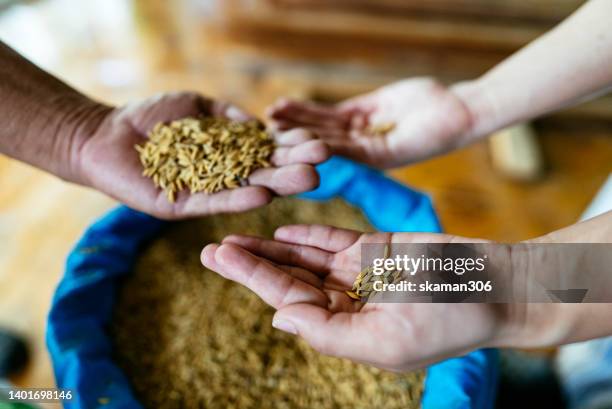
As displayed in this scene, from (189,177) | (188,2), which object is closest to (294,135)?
(189,177)

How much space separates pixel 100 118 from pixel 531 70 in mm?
1012

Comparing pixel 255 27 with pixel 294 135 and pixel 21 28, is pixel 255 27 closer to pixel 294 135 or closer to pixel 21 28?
pixel 21 28

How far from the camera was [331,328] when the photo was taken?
2.35 ft

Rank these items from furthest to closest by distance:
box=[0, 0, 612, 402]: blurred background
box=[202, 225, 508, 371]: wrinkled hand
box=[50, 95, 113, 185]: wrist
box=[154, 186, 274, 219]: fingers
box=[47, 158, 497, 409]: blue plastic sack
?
box=[0, 0, 612, 402]: blurred background → box=[50, 95, 113, 185]: wrist → box=[154, 186, 274, 219]: fingers → box=[47, 158, 497, 409]: blue plastic sack → box=[202, 225, 508, 371]: wrinkled hand

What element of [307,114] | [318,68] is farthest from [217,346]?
[318,68]

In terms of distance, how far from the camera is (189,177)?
3.32 ft

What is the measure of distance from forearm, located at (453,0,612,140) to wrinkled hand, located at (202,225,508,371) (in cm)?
52

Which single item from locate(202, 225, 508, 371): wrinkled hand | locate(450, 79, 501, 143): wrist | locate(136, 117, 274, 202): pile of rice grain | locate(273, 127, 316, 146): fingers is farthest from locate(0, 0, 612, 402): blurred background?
locate(202, 225, 508, 371): wrinkled hand

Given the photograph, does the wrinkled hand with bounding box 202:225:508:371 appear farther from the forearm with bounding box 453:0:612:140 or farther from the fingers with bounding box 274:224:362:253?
the forearm with bounding box 453:0:612:140

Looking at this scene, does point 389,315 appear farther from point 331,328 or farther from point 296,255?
point 296,255

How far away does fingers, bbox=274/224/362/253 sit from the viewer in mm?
901

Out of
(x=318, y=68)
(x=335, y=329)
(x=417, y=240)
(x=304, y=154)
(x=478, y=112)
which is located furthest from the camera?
(x=318, y=68)

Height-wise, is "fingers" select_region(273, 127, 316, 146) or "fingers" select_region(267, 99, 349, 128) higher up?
"fingers" select_region(267, 99, 349, 128)

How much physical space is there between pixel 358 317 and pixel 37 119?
0.83 m
